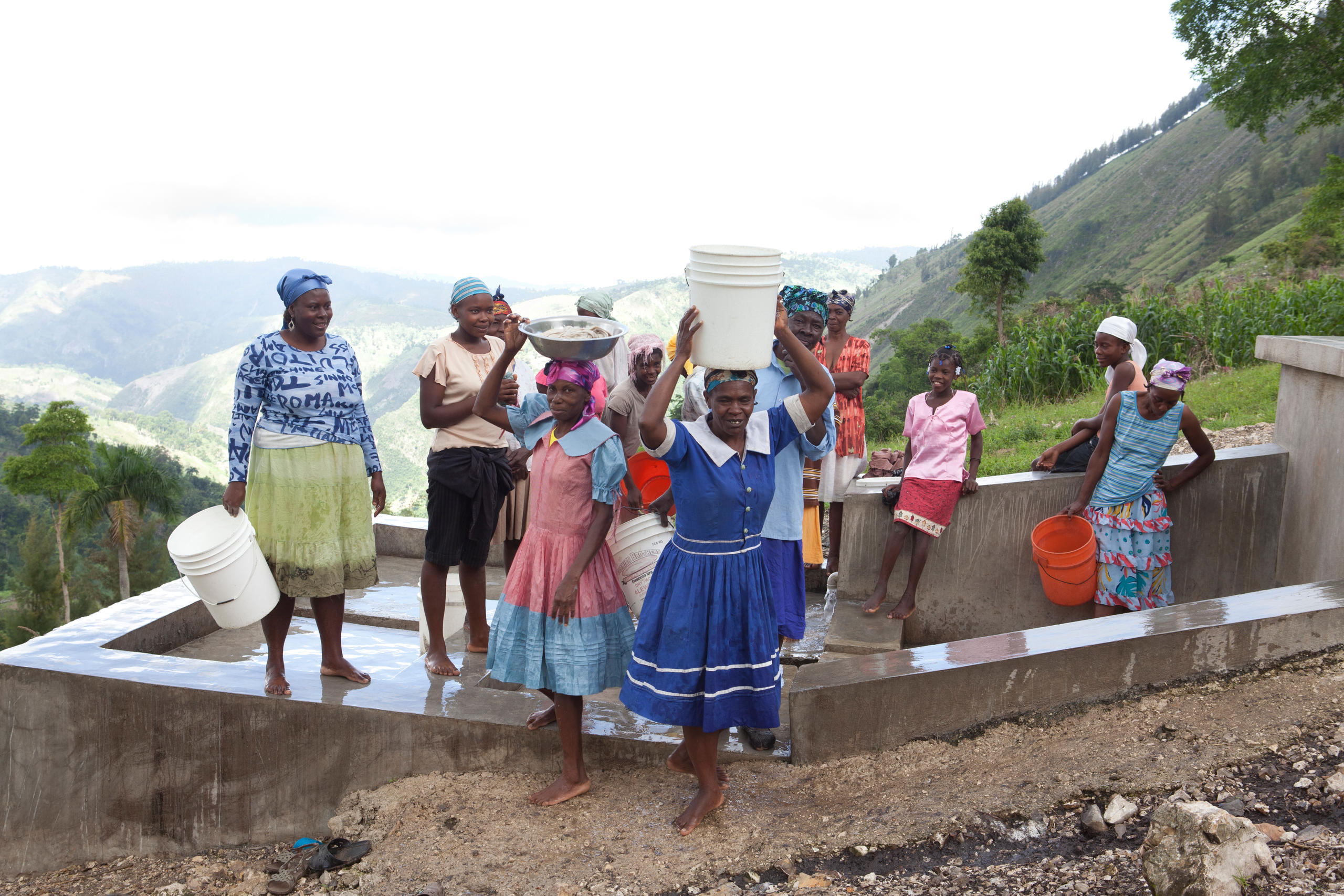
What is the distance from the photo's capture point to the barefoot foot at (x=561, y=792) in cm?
334

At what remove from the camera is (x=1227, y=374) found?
10.8 m

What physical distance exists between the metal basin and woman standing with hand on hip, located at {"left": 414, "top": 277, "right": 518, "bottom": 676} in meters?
0.86

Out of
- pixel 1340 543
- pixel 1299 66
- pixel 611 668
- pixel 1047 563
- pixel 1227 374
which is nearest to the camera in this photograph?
pixel 611 668

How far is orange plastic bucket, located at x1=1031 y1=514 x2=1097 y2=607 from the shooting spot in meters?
4.66

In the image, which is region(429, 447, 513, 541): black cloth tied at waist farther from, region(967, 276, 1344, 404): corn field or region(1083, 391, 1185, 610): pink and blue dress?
region(967, 276, 1344, 404): corn field

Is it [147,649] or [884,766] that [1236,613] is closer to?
[884,766]

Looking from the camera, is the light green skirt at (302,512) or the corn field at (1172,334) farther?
the corn field at (1172,334)

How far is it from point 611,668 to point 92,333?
23384 cm

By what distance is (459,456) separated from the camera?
4141 mm

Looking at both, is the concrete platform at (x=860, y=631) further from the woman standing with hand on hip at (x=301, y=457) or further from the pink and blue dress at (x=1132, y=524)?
the woman standing with hand on hip at (x=301, y=457)

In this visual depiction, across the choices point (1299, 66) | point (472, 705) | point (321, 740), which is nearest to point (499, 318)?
point (472, 705)

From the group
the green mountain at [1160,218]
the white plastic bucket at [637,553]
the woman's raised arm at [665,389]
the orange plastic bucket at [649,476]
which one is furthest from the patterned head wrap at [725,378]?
the green mountain at [1160,218]

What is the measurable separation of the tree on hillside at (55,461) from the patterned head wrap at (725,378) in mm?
42206

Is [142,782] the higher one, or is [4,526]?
[142,782]
